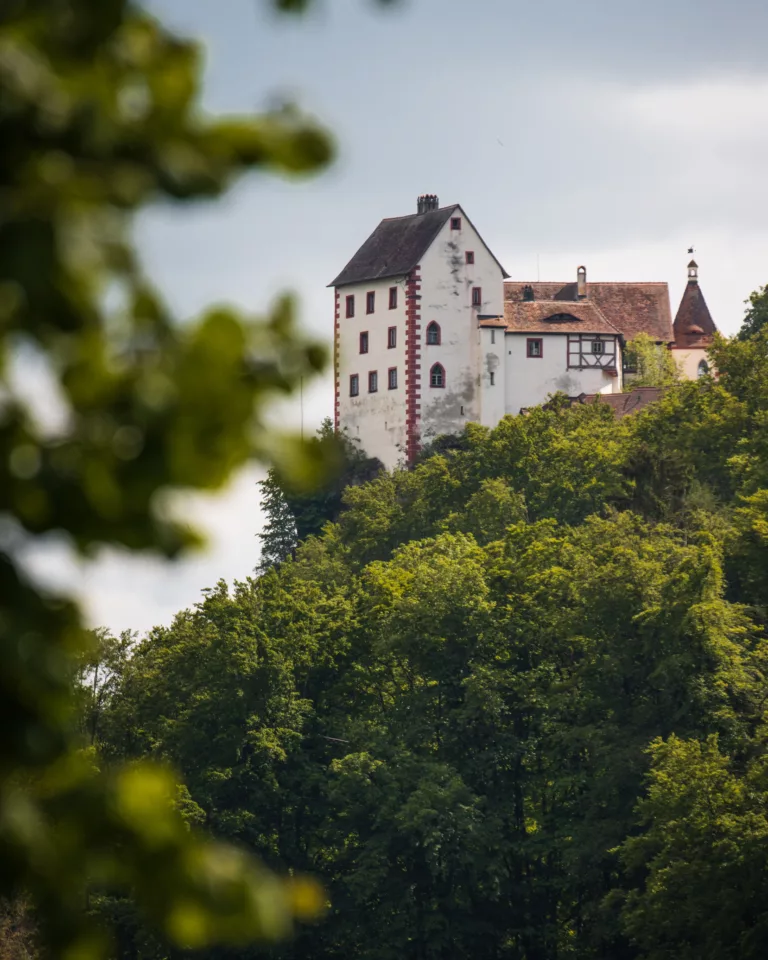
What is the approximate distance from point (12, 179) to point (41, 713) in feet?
2.28

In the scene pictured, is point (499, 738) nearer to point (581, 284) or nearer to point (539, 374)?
point (539, 374)

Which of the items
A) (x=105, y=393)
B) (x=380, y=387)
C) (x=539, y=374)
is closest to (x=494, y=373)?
(x=539, y=374)

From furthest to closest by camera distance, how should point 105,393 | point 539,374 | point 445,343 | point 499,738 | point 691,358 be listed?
point 691,358
point 539,374
point 445,343
point 499,738
point 105,393

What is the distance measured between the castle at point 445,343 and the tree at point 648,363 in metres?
4.38

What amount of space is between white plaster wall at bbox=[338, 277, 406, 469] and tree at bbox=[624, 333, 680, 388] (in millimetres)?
13369

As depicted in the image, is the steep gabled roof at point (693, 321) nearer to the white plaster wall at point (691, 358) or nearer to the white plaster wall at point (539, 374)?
the white plaster wall at point (691, 358)

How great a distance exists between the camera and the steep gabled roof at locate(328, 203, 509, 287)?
86.8 meters

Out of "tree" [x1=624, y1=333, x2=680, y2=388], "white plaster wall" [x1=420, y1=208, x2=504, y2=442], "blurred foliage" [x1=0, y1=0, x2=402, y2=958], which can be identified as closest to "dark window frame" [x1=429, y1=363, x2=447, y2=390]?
"white plaster wall" [x1=420, y1=208, x2=504, y2=442]

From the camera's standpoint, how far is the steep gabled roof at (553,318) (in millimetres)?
85500

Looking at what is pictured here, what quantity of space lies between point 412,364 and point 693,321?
35.3 metres

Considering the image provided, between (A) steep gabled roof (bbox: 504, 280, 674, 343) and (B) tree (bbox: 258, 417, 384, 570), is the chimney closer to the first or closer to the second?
(A) steep gabled roof (bbox: 504, 280, 674, 343)

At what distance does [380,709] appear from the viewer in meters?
56.1

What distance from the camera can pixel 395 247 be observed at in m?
89.3

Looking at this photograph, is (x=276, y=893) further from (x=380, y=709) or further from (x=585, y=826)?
(x=380, y=709)
